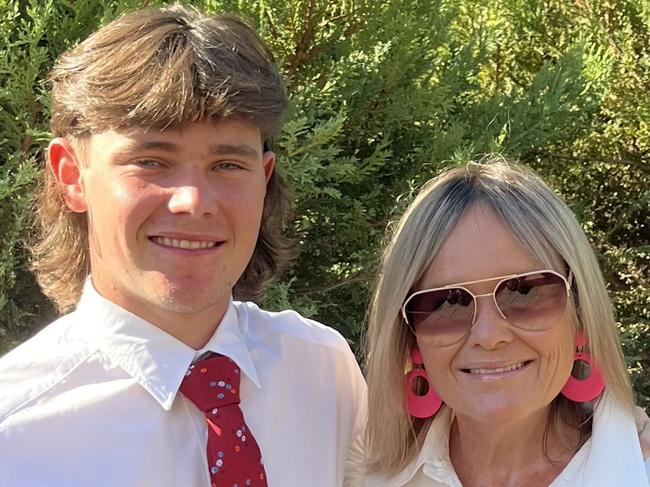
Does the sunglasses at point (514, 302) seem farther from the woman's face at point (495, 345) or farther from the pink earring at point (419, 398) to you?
the pink earring at point (419, 398)

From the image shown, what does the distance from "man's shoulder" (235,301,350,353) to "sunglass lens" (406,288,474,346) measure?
1.27 feet

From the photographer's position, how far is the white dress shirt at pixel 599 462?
2.09m

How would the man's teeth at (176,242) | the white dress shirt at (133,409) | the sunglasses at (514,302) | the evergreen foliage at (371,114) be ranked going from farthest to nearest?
the evergreen foliage at (371,114) → the sunglasses at (514,302) → the man's teeth at (176,242) → the white dress shirt at (133,409)

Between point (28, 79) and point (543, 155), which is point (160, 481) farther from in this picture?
point (543, 155)

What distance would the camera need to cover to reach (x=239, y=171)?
2107 mm

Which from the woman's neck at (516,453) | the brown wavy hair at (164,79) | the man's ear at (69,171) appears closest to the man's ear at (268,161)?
the brown wavy hair at (164,79)

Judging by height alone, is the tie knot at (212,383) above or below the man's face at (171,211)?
below

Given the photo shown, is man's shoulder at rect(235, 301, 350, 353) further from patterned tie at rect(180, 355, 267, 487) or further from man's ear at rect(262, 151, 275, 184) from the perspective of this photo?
man's ear at rect(262, 151, 275, 184)

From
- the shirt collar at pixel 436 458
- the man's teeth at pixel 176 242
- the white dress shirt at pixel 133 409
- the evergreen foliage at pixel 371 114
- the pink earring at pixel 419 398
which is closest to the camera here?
the white dress shirt at pixel 133 409

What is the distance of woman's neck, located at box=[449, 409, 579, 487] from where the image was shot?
2223 mm

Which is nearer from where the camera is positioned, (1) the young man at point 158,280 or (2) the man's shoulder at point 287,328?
(1) the young man at point 158,280

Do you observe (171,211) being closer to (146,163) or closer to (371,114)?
(146,163)

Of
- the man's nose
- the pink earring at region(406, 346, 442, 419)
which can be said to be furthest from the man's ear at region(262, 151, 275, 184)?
the pink earring at region(406, 346, 442, 419)

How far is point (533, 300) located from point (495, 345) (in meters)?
0.15
